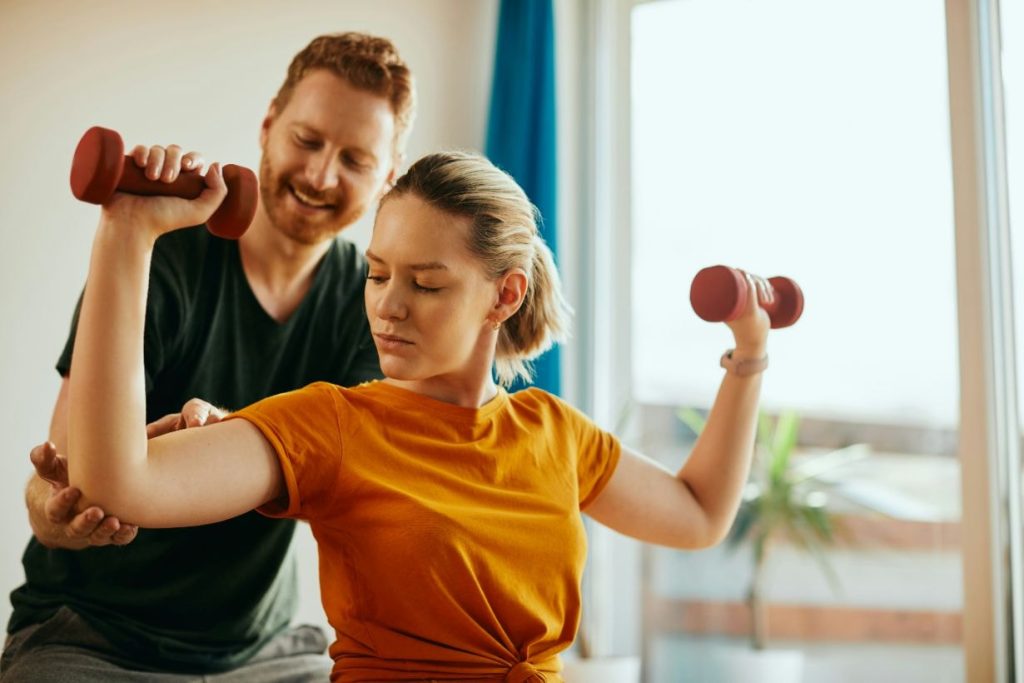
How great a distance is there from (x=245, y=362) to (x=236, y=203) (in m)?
0.77

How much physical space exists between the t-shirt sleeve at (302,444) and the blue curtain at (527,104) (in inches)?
83.1

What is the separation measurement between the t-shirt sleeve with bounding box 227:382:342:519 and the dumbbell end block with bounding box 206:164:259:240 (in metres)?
0.23

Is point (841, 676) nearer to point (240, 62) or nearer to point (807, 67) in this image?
point (807, 67)

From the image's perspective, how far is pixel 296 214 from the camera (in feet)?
6.35

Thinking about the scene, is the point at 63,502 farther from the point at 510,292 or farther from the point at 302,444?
the point at 510,292

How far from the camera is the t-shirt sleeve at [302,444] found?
1264 millimetres

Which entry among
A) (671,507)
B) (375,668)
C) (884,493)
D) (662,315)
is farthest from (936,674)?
(375,668)

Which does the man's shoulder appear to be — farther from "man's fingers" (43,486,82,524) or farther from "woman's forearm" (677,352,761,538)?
"man's fingers" (43,486,82,524)

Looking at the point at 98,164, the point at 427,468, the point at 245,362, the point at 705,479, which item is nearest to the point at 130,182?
the point at 98,164

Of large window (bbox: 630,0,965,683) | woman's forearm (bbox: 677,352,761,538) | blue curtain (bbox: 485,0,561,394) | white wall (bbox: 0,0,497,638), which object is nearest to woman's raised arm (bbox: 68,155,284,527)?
woman's forearm (bbox: 677,352,761,538)

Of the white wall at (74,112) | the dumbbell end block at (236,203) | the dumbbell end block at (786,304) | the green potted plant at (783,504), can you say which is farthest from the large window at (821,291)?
the dumbbell end block at (236,203)

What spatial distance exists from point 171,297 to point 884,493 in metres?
2.20

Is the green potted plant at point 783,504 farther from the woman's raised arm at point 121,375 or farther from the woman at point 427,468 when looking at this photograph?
the woman's raised arm at point 121,375

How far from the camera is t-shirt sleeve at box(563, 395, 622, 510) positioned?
1.57 meters
